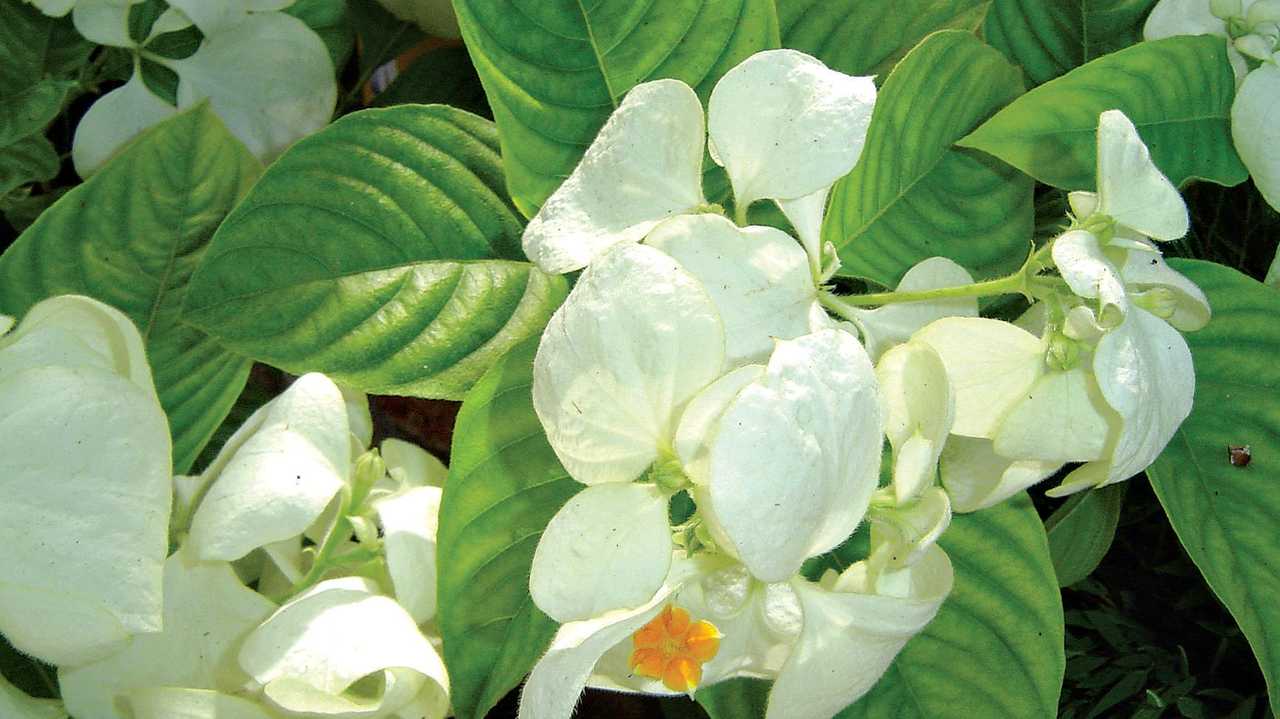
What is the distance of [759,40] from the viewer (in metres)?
0.39

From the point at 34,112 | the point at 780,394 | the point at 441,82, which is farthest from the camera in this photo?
the point at 441,82

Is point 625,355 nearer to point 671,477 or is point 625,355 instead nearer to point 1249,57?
point 671,477

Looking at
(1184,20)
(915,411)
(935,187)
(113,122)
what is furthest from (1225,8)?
(113,122)

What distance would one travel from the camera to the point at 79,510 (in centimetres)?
32

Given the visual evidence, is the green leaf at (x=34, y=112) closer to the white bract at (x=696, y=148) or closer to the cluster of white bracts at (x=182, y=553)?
the cluster of white bracts at (x=182, y=553)

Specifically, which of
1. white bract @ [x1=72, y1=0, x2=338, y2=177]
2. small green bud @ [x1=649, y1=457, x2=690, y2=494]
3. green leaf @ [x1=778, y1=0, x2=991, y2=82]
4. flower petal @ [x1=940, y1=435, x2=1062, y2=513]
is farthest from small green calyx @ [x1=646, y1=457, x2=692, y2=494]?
white bract @ [x1=72, y1=0, x2=338, y2=177]

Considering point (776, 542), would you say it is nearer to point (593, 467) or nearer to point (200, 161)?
point (593, 467)

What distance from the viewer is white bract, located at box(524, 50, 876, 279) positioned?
318 millimetres

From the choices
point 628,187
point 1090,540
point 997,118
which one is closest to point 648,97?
point 628,187

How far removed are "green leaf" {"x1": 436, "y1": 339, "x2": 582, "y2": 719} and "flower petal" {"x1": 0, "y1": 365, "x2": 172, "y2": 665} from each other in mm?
84

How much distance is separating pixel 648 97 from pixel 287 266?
0.15m

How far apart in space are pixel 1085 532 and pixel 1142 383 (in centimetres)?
17

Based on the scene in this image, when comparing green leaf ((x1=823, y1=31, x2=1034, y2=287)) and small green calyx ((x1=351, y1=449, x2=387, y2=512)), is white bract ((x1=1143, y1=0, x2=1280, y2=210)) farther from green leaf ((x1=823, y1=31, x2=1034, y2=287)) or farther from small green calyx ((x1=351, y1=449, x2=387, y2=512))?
small green calyx ((x1=351, y1=449, x2=387, y2=512))

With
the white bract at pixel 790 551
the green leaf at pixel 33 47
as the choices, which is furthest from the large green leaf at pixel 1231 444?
the green leaf at pixel 33 47
